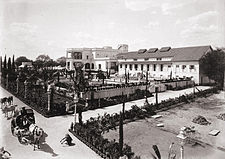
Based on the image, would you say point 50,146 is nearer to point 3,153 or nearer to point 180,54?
point 3,153

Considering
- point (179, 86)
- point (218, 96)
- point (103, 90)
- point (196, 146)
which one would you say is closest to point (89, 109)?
point (103, 90)

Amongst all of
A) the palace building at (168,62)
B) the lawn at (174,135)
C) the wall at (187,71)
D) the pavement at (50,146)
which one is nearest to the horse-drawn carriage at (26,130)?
the pavement at (50,146)

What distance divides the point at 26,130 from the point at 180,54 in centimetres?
1321

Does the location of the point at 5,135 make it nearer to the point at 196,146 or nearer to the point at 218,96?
the point at 196,146

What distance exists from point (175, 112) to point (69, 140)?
4088 mm

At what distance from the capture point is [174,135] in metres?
4.75

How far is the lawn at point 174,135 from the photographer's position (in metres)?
3.90

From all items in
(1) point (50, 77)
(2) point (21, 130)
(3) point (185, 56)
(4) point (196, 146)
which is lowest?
(4) point (196, 146)

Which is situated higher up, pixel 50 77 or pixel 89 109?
pixel 50 77

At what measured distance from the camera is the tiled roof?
1345cm

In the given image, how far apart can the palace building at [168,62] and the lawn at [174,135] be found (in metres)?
6.62

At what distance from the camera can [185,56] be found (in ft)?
47.0

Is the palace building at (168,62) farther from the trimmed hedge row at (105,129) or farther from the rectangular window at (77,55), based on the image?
the trimmed hedge row at (105,129)

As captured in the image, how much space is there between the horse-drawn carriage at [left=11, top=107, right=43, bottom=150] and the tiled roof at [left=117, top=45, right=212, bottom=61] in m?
11.5
